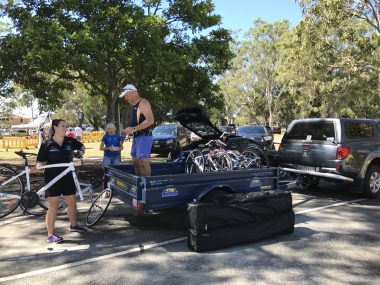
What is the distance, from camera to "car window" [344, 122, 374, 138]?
725 centimetres

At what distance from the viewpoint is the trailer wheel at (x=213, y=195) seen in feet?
15.4

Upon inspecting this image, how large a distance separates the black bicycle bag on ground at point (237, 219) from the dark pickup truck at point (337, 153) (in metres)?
2.05

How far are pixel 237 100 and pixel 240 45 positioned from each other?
33.3ft

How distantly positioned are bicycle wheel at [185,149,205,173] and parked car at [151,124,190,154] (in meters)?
10.1

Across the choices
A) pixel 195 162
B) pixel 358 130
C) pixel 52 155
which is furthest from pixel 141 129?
pixel 358 130

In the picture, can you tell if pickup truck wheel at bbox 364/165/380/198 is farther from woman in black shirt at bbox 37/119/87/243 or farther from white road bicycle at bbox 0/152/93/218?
woman in black shirt at bbox 37/119/87/243

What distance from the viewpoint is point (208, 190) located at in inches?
185

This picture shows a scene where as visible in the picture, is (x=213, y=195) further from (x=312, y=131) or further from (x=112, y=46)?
(x=112, y=46)

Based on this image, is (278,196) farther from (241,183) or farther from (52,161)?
(52,161)

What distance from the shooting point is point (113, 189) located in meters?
5.45

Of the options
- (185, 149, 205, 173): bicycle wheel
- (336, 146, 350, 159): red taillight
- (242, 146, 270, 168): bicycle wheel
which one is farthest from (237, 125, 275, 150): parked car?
(185, 149, 205, 173): bicycle wheel

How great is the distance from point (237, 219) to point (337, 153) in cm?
348

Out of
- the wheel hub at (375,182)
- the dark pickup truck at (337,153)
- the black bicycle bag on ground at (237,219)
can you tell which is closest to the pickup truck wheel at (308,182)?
the dark pickup truck at (337,153)

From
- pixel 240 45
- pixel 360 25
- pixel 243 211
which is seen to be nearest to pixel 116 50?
pixel 243 211
